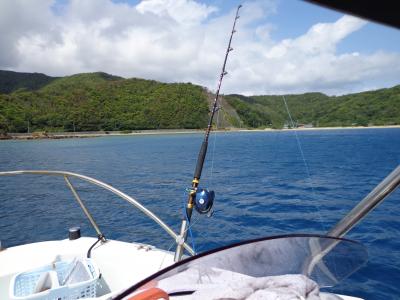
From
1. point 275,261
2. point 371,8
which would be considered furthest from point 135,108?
point 371,8

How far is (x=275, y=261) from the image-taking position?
4.99 feet

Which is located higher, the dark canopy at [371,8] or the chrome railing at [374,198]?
the dark canopy at [371,8]

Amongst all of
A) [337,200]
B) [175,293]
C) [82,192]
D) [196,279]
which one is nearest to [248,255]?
[196,279]

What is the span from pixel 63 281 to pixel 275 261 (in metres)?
2.38

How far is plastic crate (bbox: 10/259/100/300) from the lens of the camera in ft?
8.36

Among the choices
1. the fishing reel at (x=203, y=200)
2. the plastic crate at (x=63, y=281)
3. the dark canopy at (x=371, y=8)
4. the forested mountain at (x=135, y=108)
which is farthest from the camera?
the forested mountain at (x=135, y=108)

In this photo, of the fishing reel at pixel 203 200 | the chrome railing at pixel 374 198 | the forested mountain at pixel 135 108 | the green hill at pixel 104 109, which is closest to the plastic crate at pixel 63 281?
the fishing reel at pixel 203 200

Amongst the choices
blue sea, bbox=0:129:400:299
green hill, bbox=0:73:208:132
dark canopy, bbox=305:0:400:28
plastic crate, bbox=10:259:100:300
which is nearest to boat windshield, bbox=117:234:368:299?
dark canopy, bbox=305:0:400:28

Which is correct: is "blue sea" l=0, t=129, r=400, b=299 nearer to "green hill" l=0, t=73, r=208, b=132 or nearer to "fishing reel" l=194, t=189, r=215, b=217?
"fishing reel" l=194, t=189, r=215, b=217

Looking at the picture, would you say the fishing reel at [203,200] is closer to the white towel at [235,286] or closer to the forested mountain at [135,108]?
the white towel at [235,286]

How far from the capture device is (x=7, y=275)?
10.4 feet

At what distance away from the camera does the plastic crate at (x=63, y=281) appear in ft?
8.36

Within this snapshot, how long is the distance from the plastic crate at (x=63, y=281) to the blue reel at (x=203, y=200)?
3.78 feet

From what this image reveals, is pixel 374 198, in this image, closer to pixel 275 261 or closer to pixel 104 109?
pixel 275 261
